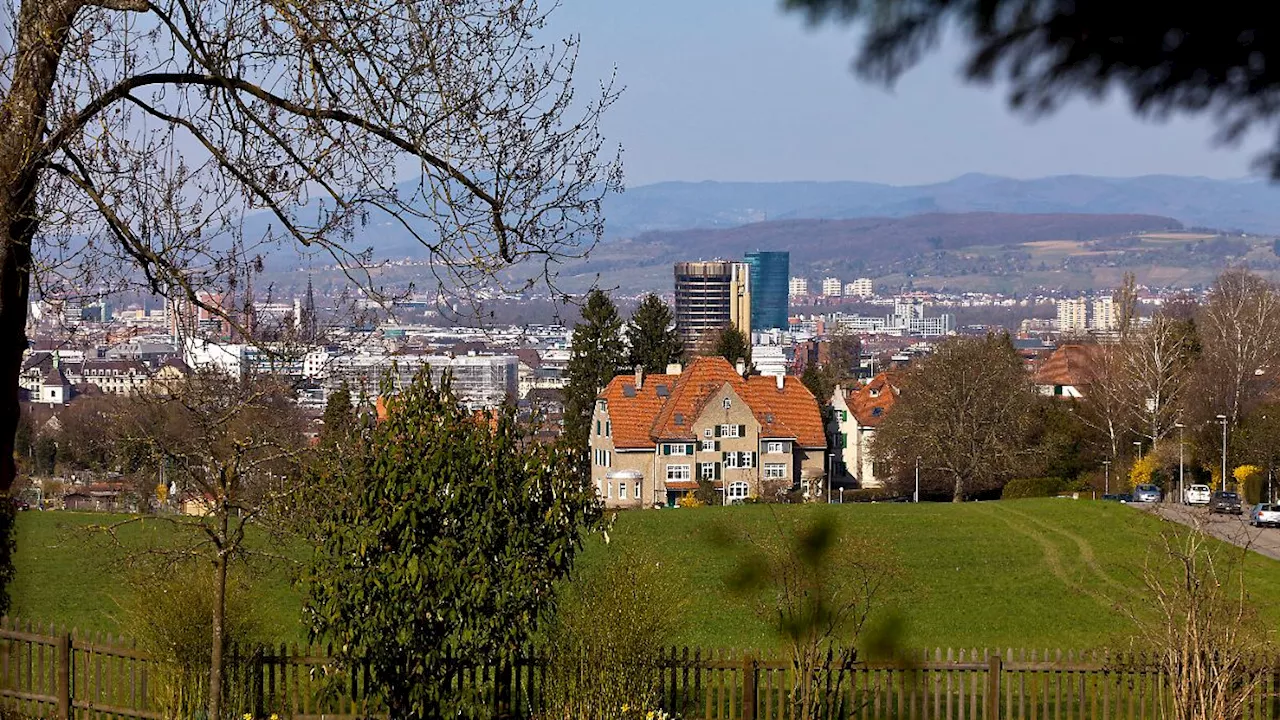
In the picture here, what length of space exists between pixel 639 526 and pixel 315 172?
22437 mm

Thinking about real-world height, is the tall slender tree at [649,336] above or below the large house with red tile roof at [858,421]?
Answer: above

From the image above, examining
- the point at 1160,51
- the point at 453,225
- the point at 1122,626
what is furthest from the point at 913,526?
the point at 1160,51

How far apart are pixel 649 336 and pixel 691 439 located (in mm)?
6103

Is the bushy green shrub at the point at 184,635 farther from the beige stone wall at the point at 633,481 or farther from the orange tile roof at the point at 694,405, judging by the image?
the beige stone wall at the point at 633,481

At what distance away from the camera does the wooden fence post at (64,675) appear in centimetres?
1167

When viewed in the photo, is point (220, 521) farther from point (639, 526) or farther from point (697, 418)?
point (697, 418)

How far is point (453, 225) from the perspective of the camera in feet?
27.8

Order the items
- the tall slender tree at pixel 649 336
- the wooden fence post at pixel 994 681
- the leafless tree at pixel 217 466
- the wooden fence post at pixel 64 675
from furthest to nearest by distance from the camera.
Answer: the tall slender tree at pixel 649 336, the wooden fence post at pixel 994 681, the wooden fence post at pixel 64 675, the leafless tree at pixel 217 466

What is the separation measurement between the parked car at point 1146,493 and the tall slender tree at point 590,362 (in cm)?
2107

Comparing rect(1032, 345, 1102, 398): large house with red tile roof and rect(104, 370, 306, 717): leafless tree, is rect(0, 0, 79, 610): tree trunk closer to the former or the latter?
rect(104, 370, 306, 717): leafless tree

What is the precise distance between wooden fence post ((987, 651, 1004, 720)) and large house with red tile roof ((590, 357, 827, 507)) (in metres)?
44.0

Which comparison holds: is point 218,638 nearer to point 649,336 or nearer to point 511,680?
point 511,680

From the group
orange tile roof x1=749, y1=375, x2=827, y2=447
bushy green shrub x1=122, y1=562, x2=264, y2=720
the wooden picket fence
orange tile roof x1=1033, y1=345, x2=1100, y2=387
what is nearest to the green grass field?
the wooden picket fence

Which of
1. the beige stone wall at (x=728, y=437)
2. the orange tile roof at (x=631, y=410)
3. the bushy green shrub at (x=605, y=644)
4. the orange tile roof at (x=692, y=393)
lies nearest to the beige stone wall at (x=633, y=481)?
the orange tile roof at (x=631, y=410)
